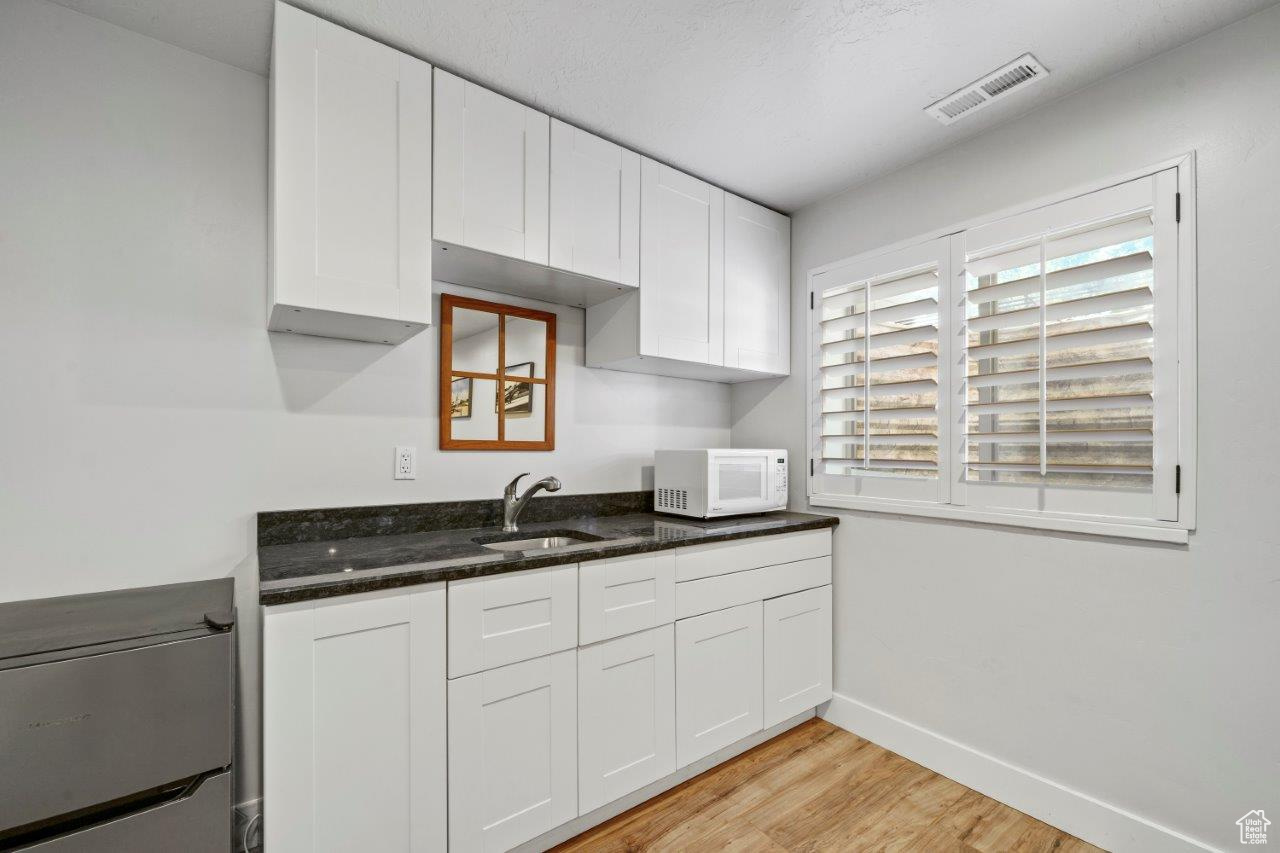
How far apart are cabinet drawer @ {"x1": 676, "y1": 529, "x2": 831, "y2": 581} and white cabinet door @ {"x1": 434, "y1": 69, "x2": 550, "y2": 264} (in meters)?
1.18

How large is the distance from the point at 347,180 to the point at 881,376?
2.08m

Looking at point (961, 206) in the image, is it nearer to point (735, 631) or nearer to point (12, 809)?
point (735, 631)

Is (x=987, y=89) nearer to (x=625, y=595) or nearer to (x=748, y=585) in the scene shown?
(x=748, y=585)

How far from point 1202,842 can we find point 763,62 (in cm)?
262

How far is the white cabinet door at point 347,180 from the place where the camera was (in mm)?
1522

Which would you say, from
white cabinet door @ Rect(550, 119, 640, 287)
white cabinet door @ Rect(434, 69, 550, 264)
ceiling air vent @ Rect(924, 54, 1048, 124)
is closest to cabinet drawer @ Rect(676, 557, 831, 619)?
white cabinet door @ Rect(550, 119, 640, 287)

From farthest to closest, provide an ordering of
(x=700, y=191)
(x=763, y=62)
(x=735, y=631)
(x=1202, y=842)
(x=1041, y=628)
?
1. (x=700, y=191)
2. (x=735, y=631)
3. (x=1041, y=628)
4. (x=763, y=62)
5. (x=1202, y=842)

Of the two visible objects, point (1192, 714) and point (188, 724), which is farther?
point (1192, 714)

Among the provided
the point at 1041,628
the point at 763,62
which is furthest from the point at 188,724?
the point at 1041,628

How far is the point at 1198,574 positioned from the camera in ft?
5.43

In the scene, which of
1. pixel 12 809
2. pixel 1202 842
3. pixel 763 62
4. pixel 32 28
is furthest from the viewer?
pixel 763 62

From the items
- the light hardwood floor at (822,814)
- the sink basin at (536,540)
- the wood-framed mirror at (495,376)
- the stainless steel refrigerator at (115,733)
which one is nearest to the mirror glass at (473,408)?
the wood-framed mirror at (495,376)

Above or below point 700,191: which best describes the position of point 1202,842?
below

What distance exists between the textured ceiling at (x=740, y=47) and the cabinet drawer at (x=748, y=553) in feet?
5.12
